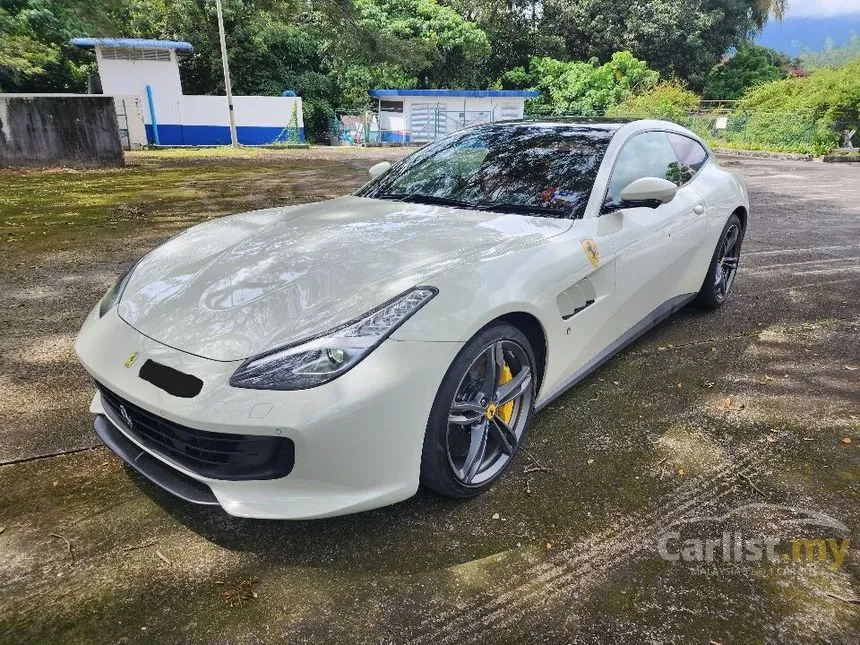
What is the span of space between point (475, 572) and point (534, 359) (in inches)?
35.2

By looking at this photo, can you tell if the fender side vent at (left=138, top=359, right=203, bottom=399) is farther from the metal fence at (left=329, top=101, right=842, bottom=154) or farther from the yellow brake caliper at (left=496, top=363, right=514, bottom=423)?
the metal fence at (left=329, top=101, right=842, bottom=154)

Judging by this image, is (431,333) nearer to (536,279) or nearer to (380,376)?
(380,376)

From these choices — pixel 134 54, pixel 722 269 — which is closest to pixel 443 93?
pixel 134 54

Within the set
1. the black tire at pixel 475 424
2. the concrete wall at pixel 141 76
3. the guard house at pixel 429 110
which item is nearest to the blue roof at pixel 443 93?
the guard house at pixel 429 110

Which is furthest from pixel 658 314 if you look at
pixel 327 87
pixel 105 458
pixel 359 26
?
pixel 327 87

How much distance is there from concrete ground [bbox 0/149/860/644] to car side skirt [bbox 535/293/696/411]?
224 millimetres

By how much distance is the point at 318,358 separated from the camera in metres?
1.81

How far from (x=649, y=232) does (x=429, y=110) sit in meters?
28.2

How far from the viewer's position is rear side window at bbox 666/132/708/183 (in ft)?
12.6

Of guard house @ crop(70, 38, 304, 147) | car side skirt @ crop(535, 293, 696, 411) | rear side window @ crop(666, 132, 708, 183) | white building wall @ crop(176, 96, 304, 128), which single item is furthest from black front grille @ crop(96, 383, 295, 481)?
white building wall @ crop(176, 96, 304, 128)

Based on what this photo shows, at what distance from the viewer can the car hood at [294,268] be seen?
194cm

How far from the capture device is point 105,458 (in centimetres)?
250

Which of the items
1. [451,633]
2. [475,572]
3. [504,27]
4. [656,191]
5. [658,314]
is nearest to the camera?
[451,633]

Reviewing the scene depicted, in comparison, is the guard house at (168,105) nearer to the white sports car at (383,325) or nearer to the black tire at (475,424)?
the white sports car at (383,325)
